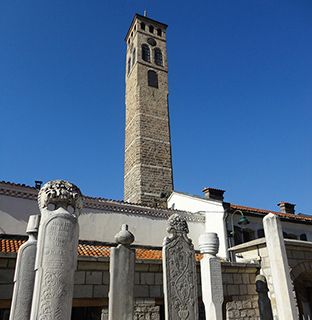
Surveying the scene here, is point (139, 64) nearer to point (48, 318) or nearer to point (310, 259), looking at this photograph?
point (310, 259)

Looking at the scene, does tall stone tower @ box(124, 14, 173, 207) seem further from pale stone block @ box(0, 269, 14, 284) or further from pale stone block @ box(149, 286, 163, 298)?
pale stone block @ box(0, 269, 14, 284)

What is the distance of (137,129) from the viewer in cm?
2405

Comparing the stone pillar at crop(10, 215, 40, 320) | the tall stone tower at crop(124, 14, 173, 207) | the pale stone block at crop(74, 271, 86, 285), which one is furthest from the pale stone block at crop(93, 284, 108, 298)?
the tall stone tower at crop(124, 14, 173, 207)

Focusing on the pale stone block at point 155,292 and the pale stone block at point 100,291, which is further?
the pale stone block at point 155,292

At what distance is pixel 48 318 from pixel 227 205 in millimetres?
12928

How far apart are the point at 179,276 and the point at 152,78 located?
23.6 m

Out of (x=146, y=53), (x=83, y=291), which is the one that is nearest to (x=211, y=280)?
(x=83, y=291)

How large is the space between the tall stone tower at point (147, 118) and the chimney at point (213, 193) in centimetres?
467

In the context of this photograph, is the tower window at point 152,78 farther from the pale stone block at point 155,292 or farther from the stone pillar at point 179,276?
the stone pillar at point 179,276

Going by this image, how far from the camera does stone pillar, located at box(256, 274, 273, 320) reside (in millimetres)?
7871

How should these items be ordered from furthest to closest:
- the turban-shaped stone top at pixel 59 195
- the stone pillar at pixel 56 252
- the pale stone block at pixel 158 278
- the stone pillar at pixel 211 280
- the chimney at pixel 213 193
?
the chimney at pixel 213 193
the pale stone block at pixel 158 278
the stone pillar at pixel 211 280
the turban-shaped stone top at pixel 59 195
the stone pillar at pixel 56 252

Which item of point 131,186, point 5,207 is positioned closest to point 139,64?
point 131,186

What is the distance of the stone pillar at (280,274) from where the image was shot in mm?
6441

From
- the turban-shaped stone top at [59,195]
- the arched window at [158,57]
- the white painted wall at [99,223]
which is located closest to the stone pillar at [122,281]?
the turban-shaped stone top at [59,195]
